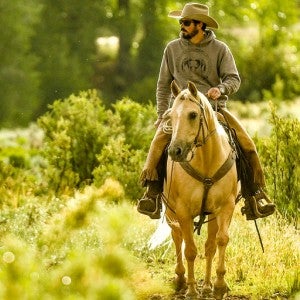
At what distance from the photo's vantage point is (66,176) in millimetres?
14836

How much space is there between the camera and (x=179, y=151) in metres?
6.29

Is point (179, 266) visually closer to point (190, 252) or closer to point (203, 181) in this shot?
point (190, 252)

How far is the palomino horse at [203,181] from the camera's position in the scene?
6660mm

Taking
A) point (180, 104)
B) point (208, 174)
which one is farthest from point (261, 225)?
point (180, 104)

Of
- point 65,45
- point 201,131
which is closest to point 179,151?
point 201,131

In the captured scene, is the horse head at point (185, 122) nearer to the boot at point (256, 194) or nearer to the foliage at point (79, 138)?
the boot at point (256, 194)

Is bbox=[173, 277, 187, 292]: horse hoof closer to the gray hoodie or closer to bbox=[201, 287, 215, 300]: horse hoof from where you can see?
bbox=[201, 287, 215, 300]: horse hoof

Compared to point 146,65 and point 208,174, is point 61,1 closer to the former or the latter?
point 146,65

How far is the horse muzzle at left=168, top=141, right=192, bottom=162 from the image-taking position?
6.27 m

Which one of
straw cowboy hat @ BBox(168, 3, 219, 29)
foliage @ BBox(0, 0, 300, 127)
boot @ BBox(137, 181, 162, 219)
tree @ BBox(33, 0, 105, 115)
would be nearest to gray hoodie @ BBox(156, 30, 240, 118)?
straw cowboy hat @ BBox(168, 3, 219, 29)

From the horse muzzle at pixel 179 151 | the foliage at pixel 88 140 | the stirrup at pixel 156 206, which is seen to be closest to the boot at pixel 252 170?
the stirrup at pixel 156 206

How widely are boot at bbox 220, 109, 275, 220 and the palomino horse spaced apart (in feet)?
1.46

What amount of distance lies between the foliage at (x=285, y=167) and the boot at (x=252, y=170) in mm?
3689

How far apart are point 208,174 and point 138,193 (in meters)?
6.94
